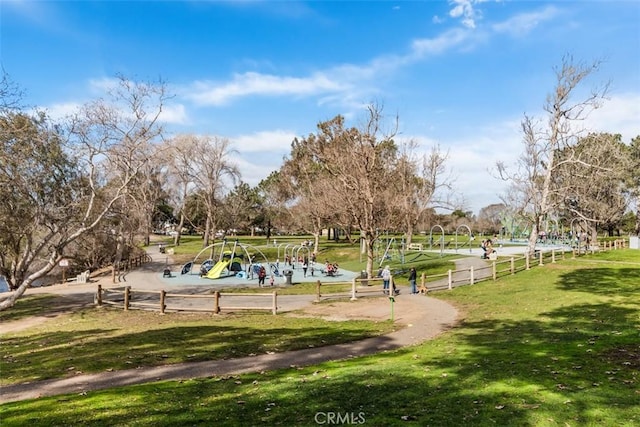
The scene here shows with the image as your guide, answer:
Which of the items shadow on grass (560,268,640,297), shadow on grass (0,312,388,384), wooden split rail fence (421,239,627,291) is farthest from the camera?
wooden split rail fence (421,239,627,291)

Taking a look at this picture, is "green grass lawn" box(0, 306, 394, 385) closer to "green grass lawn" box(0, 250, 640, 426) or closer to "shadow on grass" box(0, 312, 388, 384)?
"shadow on grass" box(0, 312, 388, 384)

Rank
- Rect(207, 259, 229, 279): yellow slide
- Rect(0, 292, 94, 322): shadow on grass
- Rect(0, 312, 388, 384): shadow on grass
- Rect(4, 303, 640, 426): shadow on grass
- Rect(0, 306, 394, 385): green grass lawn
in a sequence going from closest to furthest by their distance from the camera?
Rect(4, 303, 640, 426): shadow on grass, Rect(0, 312, 388, 384): shadow on grass, Rect(0, 306, 394, 385): green grass lawn, Rect(0, 292, 94, 322): shadow on grass, Rect(207, 259, 229, 279): yellow slide

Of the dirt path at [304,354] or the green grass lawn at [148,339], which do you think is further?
the green grass lawn at [148,339]

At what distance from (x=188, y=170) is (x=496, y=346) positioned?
51.1 meters

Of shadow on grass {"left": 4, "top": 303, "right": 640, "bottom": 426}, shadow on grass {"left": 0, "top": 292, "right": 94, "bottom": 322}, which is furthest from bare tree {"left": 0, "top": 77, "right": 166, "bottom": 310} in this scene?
shadow on grass {"left": 4, "top": 303, "right": 640, "bottom": 426}

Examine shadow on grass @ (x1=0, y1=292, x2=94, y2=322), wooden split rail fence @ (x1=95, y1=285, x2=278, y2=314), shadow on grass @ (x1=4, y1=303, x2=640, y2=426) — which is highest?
shadow on grass @ (x1=4, y1=303, x2=640, y2=426)

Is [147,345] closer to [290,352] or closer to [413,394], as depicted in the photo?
[290,352]

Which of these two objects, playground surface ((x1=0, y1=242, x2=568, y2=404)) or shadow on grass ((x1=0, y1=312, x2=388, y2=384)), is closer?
playground surface ((x1=0, y1=242, x2=568, y2=404))

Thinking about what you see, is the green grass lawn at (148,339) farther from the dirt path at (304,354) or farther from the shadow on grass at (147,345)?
the dirt path at (304,354)

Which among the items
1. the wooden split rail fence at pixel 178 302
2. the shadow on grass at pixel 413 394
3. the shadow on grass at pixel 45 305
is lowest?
the shadow on grass at pixel 45 305

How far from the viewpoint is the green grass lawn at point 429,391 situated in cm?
700

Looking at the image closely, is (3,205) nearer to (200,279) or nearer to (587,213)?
(200,279)

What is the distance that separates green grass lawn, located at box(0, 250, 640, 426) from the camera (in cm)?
700

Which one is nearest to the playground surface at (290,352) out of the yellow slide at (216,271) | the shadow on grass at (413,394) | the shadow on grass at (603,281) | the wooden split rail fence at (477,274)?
the shadow on grass at (413,394)
